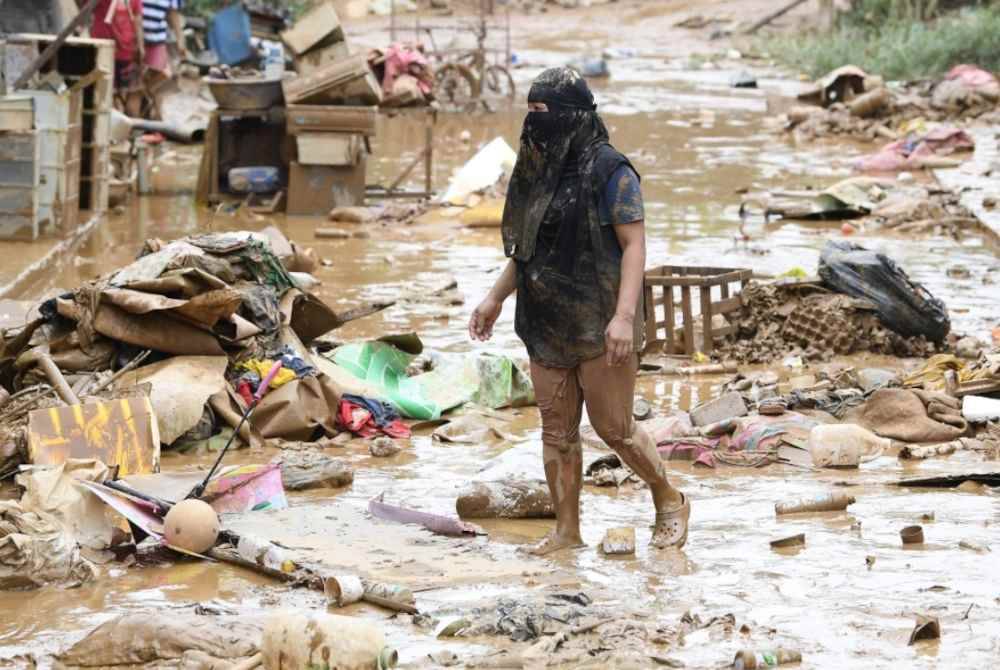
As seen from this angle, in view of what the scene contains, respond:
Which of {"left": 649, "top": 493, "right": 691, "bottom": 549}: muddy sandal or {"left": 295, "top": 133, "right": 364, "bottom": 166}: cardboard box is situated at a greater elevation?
{"left": 295, "top": 133, "right": 364, "bottom": 166}: cardboard box

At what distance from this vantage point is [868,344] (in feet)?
31.9

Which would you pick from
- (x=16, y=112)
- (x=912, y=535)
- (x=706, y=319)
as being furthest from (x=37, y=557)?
(x=16, y=112)

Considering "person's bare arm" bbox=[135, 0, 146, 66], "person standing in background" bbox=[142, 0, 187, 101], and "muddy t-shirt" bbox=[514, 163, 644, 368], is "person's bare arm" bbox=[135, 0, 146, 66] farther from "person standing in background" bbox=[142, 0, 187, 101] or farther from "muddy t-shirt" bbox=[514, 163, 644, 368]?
"muddy t-shirt" bbox=[514, 163, 644, 368]

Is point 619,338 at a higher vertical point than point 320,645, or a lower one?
higher

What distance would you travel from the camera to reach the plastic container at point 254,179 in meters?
15.1

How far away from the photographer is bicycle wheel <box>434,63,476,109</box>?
79.8ft

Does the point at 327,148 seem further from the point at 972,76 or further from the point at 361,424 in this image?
the point at 972,76

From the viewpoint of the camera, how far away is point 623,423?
5723 mm

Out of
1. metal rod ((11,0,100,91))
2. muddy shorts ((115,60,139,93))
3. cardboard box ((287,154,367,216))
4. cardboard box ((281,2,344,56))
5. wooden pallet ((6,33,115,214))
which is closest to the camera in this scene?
metal rod ((11,0,100,91))

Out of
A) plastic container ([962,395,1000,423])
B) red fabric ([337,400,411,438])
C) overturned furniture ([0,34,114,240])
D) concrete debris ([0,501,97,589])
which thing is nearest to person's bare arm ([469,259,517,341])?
concrete debris ([0,501,97,589])

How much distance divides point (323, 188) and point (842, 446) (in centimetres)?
832

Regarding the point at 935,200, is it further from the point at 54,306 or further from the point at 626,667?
the point at 626,667

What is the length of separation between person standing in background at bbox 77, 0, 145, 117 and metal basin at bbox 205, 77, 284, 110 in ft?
7.48

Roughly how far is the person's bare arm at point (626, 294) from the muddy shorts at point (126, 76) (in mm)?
12540
